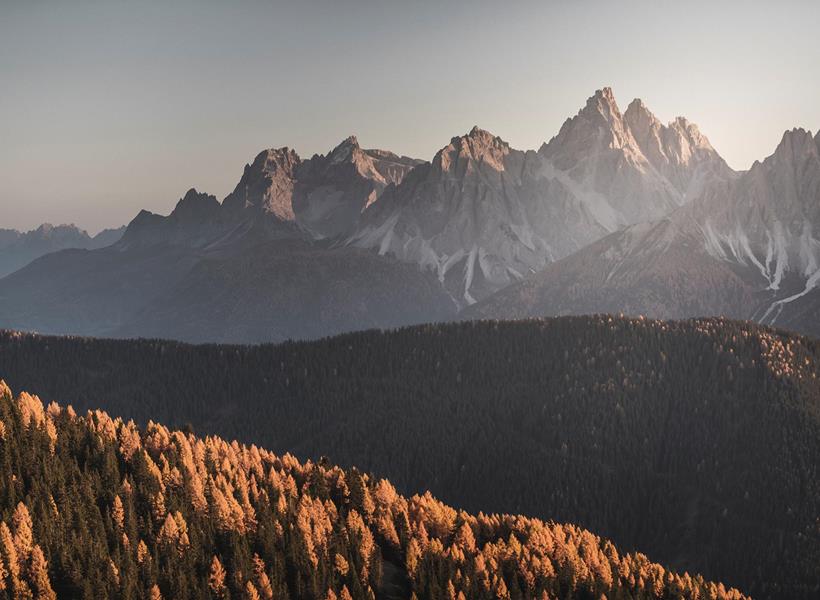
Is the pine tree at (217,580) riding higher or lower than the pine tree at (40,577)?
lower

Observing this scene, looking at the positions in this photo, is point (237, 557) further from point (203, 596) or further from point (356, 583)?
point (356, 583)

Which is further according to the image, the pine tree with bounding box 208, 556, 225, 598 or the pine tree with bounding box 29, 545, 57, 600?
the pine tree with bounding box 208, 556, 225, 598

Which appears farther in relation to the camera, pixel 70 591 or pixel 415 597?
pixel 415 597

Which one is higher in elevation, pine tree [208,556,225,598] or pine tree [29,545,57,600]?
pine tree [29,545,57,600]

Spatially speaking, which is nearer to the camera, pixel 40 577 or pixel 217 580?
pixel 40 577

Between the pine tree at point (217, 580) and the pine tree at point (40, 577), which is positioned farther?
the pine tree at point (217, 580)

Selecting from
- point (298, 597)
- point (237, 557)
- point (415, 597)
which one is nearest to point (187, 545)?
point (237, 557)

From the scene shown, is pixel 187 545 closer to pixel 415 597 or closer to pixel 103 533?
pixel 103 533

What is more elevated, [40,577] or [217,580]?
[40,577]

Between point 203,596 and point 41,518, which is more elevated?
point 41,518
